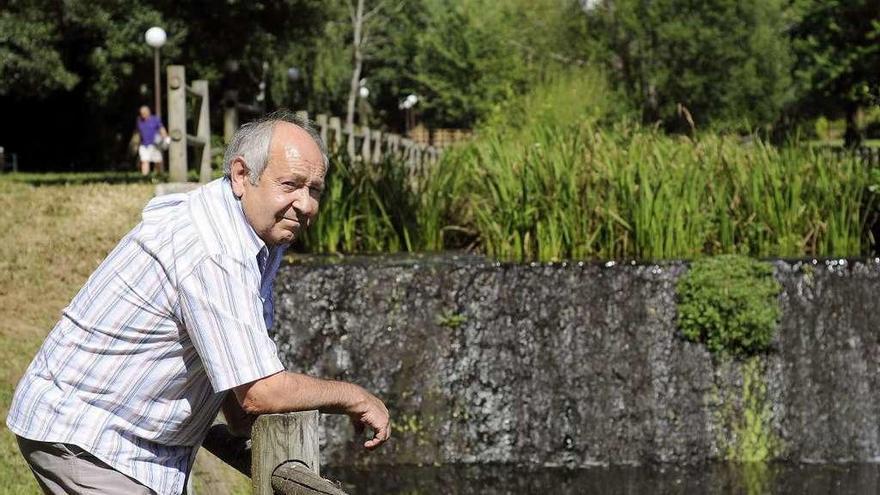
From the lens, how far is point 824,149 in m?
13.2

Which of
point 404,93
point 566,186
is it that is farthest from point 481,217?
point 404,93

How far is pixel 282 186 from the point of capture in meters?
3.34

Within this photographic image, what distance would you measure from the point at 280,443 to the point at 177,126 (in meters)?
9.28

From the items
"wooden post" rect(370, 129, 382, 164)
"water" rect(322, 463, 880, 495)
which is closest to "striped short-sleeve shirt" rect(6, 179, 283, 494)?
"water" rect(322, 463, 880, 495)

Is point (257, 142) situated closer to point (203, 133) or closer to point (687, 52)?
point (203, 133)

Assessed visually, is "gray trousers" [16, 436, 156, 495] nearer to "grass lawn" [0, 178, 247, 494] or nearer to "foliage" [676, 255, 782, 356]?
"grass lawn" [0, 178, 247, 494]

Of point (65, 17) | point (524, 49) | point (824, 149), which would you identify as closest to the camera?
point (824, 149)

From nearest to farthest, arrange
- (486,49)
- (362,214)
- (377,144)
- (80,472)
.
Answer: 1. (80,472)
2. (362,214)
3. (377,144)
4. (486,49)

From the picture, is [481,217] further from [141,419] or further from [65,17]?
[65,17]

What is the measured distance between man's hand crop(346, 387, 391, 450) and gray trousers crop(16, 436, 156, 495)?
0.51 metres

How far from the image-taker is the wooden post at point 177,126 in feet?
40.4

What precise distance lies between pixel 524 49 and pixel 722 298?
34.6 m

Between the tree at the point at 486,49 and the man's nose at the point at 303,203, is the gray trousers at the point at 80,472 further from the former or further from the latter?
the tree at the point at 486,49

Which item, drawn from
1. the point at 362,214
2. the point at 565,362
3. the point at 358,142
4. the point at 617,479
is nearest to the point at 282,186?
the point at 617,479
